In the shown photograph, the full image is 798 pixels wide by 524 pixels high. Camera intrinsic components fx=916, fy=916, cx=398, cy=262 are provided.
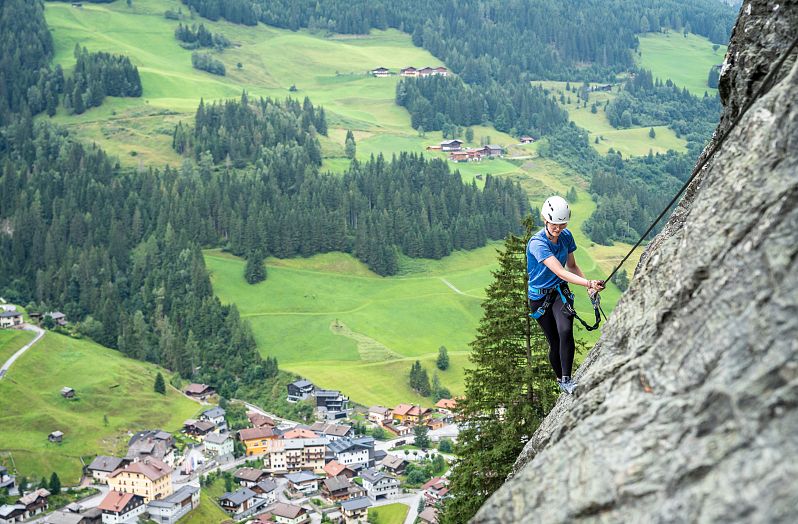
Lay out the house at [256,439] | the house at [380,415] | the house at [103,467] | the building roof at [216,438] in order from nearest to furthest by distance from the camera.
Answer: the house at [103,467] < the building roof at [216,438] < the house at [256,439] < the house at [380,415]

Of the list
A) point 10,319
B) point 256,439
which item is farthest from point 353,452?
point 10,319

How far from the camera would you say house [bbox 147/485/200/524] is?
90.3 meters

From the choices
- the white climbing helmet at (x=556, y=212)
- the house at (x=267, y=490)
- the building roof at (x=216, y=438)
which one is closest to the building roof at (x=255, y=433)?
the building roof at (x=216, y=438)

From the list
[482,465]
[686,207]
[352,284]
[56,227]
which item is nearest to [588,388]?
[686,207]

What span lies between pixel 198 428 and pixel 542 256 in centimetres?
10264

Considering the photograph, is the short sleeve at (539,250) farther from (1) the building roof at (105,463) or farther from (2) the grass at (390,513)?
(1) the building roof at (105,463)

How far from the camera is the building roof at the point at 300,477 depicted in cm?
10425

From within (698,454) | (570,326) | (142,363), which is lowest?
(142,363)

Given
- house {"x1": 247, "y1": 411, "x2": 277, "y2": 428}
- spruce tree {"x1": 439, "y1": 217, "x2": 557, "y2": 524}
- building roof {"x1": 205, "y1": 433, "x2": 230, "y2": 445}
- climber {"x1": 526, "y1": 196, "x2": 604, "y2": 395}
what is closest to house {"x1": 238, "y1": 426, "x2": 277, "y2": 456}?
building roof {"x1": 205, "y1": 433, "x2": 230, "y2": 445}

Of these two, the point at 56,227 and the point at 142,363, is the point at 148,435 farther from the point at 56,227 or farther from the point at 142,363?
Result: the point at 56,227

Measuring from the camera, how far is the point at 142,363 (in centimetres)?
13662

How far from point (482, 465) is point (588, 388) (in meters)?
13.3

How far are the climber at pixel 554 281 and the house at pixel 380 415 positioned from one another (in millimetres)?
104457

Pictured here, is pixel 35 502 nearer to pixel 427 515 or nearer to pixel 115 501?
pixel 115 501
